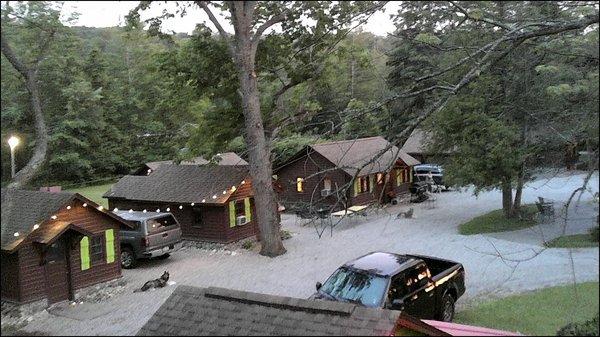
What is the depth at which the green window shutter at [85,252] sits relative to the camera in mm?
12039

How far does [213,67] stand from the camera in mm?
14992

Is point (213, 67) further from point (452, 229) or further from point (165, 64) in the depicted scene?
point (452, 229)

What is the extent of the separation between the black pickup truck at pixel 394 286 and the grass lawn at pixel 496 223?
6966 millimetres

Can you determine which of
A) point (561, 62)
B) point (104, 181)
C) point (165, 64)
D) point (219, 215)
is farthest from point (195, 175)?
point (561, 62)

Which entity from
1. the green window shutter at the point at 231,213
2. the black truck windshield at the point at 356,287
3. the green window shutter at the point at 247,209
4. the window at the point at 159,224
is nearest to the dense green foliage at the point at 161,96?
the green window shutter at the point at 231,213

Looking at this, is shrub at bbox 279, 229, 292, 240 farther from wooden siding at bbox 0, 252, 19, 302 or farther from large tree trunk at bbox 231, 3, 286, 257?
wooden siding at bbox 0, 252, 19, 302

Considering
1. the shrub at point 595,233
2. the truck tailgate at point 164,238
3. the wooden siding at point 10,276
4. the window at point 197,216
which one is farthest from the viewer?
the window at point 197,216

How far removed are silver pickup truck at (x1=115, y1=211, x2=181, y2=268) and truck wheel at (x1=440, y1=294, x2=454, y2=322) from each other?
29.9ft

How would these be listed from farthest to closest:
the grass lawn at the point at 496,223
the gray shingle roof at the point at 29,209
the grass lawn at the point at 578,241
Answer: the grass lawn at the point at 496,223, the gray shingle roof at the point at 29,209, the grass lawn at the point at 578,241

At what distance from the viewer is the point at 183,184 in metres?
18.8

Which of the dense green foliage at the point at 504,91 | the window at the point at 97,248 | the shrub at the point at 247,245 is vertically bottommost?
the shrub at the point at 247,245

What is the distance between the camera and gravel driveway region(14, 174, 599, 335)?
27.1 feet

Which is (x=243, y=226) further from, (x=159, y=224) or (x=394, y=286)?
(x=394, y=286)

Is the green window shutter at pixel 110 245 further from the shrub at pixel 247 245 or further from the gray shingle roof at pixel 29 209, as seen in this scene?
the shrub at pixel 247 245
